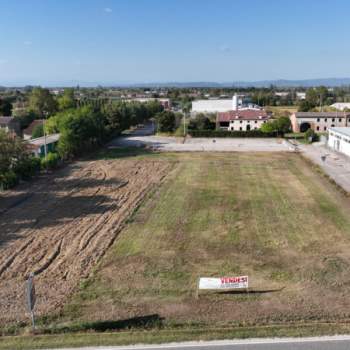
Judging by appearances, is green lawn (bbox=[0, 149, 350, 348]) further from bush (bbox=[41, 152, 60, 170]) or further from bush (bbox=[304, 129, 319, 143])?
bush (bbox=[304, 129, 319, 143])

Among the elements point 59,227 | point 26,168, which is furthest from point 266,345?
point 26,168

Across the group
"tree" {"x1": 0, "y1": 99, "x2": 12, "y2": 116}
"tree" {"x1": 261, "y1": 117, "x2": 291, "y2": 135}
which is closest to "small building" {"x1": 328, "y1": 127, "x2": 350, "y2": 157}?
"tree" {"x1": 261, "y1": 117, "x2": 291, "y2": 135}

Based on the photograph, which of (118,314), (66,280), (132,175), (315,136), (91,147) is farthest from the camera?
(315,136)

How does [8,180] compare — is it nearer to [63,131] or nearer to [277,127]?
[63,131]

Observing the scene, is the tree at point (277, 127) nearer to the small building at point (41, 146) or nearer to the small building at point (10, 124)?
the small building at point (41, 146)

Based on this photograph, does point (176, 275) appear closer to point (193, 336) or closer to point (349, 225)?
point (193, 336)

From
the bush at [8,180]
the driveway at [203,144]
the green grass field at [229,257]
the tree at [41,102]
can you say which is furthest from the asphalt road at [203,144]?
the tree at [41,102]

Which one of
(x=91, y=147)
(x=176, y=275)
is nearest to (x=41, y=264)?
(x=176, y=275)

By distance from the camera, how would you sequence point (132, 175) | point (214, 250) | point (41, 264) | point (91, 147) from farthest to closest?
point (91, 147)
point (132, 175)
point (214, 250)
point (41, 264)
